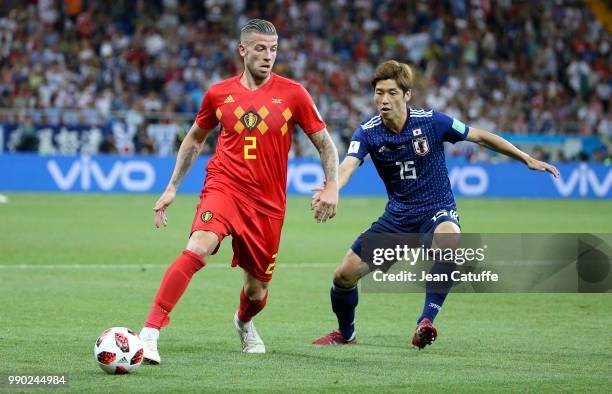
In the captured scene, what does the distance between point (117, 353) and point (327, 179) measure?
1838mm

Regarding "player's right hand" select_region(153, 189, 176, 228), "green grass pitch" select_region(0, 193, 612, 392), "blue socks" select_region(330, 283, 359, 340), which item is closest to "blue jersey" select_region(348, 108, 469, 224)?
"blue socks" select_region(330, 283, 359, 340)

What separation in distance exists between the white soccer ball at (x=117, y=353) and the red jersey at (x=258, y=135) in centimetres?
129

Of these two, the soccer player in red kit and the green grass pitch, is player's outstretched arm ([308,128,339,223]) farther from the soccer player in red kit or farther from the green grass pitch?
the green grass pitch

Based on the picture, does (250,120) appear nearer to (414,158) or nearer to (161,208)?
(161,208)

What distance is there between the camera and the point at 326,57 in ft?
105

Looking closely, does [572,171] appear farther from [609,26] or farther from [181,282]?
[181,282]

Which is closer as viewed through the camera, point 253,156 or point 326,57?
point 253,156

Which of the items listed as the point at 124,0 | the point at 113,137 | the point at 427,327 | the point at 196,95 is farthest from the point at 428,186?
the point at 124,0

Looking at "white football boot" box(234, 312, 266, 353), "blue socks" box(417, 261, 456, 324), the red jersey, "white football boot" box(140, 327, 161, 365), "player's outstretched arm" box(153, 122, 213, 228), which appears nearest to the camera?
"white football boot" box(140, 327, 161, 365)

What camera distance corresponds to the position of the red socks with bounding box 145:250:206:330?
22.2 feet

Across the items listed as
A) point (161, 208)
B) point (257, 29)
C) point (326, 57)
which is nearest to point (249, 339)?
point (161, 208)

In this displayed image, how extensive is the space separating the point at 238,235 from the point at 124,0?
25046 millimetres

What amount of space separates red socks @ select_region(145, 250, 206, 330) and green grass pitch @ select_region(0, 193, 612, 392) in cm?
31

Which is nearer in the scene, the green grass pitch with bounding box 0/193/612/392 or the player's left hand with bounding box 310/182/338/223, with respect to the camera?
the green grass pitch with bounding box 0/193/612/392
